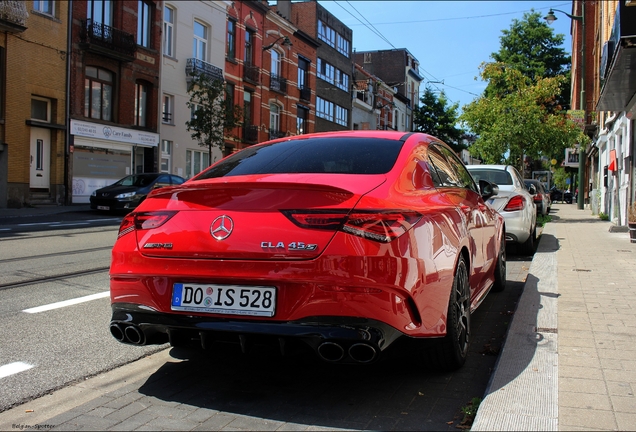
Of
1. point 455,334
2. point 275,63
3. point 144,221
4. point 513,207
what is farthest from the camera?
point 275,63

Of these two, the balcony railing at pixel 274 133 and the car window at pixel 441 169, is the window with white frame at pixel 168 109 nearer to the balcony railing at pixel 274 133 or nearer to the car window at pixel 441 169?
the balcony railing at pixel 274 133

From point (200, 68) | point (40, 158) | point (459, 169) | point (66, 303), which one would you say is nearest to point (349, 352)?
point (459, 169)

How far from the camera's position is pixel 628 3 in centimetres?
1033

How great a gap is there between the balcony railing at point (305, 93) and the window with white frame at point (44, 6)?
22.8m

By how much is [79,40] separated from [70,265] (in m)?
18.9

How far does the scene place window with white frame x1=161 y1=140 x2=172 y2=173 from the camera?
29.6 meters

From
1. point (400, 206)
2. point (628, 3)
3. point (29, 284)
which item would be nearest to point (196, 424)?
point (400, 206)

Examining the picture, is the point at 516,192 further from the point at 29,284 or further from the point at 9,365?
the point at 9,365

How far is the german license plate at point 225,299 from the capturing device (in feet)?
10.4

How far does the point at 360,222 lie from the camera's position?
122 inches

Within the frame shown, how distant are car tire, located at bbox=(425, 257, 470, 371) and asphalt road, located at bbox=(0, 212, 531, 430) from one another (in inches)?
4.1

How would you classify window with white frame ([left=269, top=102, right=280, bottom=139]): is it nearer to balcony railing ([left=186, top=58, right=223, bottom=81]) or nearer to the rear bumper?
balcony railing ([left=186, top=58, right=223, bottom=81])

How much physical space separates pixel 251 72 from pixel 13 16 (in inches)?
679

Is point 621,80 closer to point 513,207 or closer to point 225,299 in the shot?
point 513,207
